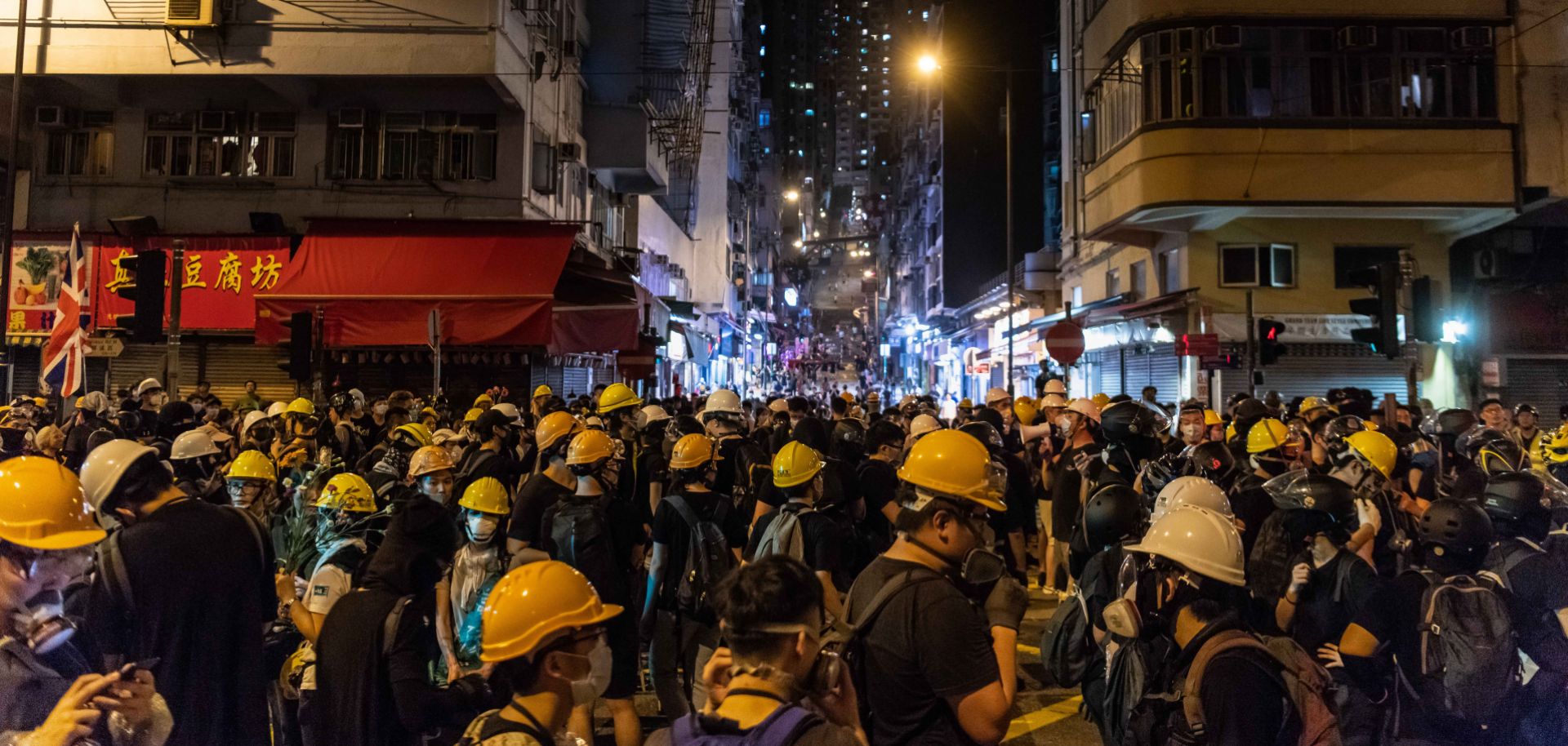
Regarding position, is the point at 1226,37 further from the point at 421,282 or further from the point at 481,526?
the point at 481,526

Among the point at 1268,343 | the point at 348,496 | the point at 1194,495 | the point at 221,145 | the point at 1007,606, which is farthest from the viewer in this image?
the point at 221,145

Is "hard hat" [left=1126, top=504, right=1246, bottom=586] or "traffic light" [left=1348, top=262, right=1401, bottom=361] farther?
"traffic light" [left=1348, top=262, right=1401, bottom=361]

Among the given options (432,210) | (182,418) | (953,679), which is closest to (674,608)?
(953,679)

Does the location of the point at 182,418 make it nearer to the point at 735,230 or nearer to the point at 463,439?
the point at 463,439

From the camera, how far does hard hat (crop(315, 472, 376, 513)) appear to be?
5.07 metres

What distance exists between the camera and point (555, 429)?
7168 mm

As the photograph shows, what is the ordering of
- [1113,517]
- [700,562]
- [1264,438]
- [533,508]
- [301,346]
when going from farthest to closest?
[301,346] → [1264,438] → [533,508] → [700,562] → [1113,517]

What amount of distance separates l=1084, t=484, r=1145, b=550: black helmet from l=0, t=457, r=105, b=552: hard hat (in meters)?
4.06

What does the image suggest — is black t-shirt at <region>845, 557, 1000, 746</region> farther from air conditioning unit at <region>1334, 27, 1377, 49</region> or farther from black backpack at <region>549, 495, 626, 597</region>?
air conditioning unit at <region>1334, 27, 1377, 49</region>

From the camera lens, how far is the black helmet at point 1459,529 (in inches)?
172

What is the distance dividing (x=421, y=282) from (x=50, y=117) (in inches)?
361

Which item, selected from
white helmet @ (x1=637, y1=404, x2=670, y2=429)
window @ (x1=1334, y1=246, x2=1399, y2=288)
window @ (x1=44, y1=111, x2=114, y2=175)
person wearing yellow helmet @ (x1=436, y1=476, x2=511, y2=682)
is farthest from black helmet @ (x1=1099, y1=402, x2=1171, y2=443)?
window @ (x1=44, y1=111, x2=114, y2=175)

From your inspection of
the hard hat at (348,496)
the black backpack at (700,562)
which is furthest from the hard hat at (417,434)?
the black backpack at (700,562)

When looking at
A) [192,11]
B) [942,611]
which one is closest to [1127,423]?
[942,611]
